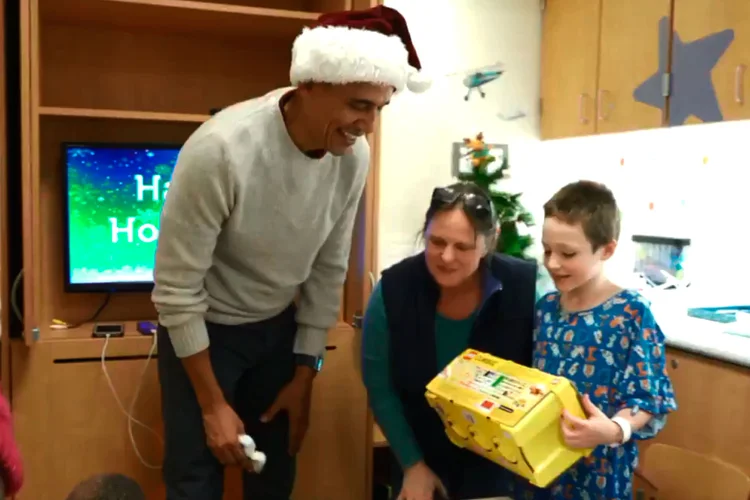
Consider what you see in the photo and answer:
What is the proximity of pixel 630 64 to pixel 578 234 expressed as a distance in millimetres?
1344

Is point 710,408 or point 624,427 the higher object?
point 624,427

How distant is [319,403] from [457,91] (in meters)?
1.41

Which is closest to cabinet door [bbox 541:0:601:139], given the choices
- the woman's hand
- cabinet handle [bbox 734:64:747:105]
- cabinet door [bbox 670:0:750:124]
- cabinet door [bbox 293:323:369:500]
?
cabinet door [bbox 670:0:750:124]

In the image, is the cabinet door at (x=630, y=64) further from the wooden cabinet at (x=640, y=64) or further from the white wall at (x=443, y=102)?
the white wall at (x=443, y=102)

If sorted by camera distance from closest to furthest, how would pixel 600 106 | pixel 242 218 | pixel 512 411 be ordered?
pixel 512 411
pixel 242 218
pixel 600 106

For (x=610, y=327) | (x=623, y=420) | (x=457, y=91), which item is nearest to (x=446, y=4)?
(x=457, y=91)

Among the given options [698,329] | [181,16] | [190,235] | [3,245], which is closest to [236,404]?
[190,235]

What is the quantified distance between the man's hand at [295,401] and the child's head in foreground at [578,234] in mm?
650

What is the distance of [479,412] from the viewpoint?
3.75ft

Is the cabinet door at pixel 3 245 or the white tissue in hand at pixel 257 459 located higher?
the cabinet door at pixel 3 245

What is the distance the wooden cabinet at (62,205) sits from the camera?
2002mm

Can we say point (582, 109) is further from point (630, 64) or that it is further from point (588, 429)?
point (588, 429)

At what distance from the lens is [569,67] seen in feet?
9.34

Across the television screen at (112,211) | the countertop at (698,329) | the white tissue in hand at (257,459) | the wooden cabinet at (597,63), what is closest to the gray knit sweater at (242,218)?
the white tissue in hand at (257,459)
